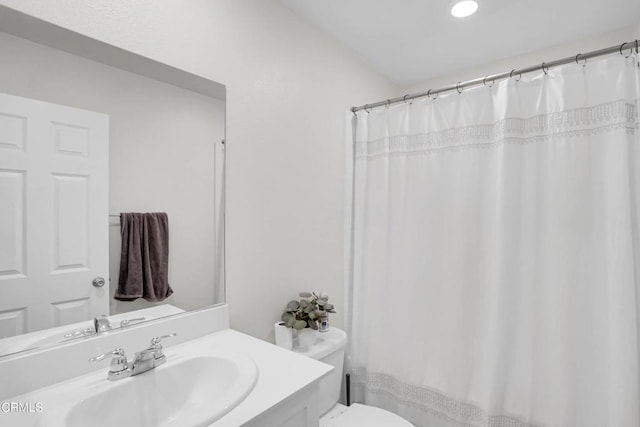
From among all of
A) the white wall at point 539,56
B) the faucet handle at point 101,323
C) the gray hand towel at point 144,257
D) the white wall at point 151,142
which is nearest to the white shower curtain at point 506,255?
the white wall at point 539,56

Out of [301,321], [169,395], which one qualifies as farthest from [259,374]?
[301,321]

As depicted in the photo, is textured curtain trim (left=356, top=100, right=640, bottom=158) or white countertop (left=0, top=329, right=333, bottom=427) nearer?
white countertop (left=0, top=329, right=333, bottom=427)

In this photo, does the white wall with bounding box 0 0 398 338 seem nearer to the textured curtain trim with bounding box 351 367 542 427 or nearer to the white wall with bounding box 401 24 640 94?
the textured curtain trim with bounding box 351 367 542 427

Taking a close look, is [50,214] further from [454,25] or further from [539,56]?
[539,56]

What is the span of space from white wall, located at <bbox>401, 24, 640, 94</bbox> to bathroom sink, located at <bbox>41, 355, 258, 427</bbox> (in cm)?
235

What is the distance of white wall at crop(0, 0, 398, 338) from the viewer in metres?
1.15

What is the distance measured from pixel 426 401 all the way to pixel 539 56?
7.17ft

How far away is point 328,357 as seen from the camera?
1.58 m

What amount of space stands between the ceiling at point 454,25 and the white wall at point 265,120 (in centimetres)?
16

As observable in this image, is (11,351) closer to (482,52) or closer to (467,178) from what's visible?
(467,178)

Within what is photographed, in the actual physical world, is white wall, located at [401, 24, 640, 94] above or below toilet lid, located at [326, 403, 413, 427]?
above

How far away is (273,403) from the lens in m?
0.85

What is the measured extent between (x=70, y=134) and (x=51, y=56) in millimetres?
226

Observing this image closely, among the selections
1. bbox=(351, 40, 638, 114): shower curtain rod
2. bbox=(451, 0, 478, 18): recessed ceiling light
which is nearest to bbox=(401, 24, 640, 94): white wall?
bbox=(351, 40, 638, 114): shower curtain rod
